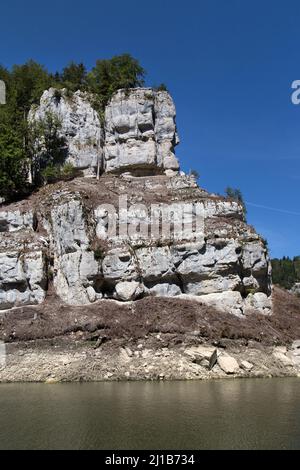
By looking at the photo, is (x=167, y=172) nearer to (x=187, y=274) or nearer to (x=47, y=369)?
(x=187, y=274)

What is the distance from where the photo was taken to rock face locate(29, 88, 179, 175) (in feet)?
192

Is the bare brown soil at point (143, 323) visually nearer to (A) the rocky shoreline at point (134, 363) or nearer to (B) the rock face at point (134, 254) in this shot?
(A) the rocky shoreline at point (134, 363)

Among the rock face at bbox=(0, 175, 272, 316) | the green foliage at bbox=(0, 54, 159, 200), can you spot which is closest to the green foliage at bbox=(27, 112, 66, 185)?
the green foliage at bbox=(0, 54, 159, 200)

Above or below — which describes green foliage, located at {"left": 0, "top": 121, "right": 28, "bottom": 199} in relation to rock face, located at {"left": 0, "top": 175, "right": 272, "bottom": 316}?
above

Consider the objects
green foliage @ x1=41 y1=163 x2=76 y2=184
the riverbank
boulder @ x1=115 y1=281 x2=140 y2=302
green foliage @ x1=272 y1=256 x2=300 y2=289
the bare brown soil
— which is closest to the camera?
the riverbank

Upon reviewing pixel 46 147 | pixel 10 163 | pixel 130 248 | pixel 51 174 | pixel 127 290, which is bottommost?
pixel 127 290

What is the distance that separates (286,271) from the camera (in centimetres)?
16675

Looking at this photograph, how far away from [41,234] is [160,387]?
24178 mm

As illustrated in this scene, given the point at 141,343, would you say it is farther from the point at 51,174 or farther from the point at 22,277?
the point at 51,174

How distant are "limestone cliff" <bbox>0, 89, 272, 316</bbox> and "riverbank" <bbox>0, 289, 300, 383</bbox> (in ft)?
8.37

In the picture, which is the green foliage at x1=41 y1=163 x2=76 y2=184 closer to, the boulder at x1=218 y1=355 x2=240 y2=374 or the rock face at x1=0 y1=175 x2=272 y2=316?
the rock face at x1=0 y1=175 x2=272 y2=316

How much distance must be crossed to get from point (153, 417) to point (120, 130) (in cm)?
4639

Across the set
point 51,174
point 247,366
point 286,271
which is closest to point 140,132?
point 51,174

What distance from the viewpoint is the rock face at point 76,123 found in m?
58.5
